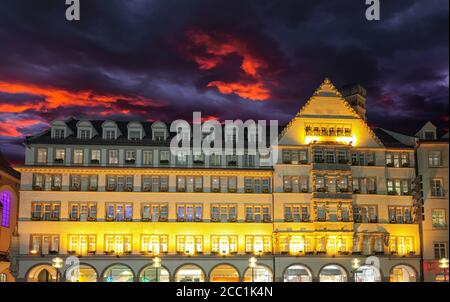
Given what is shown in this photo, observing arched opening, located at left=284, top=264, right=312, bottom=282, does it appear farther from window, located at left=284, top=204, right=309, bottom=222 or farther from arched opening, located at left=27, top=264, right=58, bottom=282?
arched opening, located at left=27, top=264, right=58, bottom=282

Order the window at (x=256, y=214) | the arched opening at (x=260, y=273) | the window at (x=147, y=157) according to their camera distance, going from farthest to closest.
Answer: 1. the window at (x=147, y=157)
2. the window at (x=256, y=214)
3. the arched opening at (x=260, y=273)

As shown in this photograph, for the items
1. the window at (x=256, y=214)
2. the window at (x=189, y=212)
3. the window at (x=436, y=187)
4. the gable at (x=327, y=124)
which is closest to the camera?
the window at (x=189, y=212)

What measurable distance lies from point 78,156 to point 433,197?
131 feet

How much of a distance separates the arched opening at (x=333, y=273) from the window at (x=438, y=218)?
11.7 meters

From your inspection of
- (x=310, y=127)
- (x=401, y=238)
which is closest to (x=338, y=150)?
(x=310, y=127)

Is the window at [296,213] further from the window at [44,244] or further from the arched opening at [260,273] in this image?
the window at [44,244]

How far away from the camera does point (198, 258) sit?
246 ft

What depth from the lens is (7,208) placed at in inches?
3273

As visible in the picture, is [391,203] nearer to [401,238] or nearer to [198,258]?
[401,238]

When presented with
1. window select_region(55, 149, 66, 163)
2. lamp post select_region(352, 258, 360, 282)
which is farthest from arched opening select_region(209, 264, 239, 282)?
window select_region(55, 149, 66, 163)

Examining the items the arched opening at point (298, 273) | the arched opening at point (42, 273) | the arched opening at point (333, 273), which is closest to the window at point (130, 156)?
the arched opening at point (42, 273)

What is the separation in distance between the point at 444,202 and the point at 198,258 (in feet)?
92.9

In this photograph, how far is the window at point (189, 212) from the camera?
250 feet

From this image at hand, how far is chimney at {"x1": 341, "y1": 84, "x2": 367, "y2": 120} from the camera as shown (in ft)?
307
